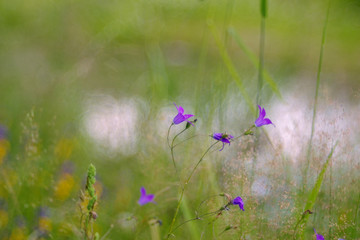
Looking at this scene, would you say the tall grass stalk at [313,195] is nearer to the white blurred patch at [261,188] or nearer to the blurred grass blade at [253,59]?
the white blurred patch at [261,188]

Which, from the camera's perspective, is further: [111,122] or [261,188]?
[111,122]

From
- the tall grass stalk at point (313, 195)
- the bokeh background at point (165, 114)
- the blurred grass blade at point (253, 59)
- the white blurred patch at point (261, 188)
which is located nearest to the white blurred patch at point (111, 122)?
the bokeh background at point (165, 114)

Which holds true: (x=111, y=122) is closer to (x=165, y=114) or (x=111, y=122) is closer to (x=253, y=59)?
(x=165, y=114)

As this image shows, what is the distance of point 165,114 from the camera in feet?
7.90

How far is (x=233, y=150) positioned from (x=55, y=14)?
322 cm

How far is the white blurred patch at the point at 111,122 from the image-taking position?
2.27 m

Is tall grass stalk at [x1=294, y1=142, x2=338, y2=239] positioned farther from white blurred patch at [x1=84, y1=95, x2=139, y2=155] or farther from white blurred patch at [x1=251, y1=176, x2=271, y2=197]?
white blurred patch at [x1=84, y1=95, x2=139, y2=155]

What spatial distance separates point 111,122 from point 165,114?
10.3 inches

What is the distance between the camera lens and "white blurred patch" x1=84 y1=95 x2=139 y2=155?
2271 millimetres

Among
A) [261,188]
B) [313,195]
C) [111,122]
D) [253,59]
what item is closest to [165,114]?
[111,122]

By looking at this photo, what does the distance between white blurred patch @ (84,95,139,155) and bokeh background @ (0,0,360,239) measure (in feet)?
0.04

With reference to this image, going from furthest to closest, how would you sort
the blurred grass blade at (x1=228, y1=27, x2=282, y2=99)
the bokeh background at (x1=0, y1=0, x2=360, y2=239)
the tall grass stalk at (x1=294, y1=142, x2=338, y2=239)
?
the blurred grass blade at (x1=228, y1=27, x2=282, y2=99) → the bokeh background at (x1=0, y1=0, x2=360, y2=239) → the tall grass stalk at (x1=294, y1=142, x2=338, y2=239)

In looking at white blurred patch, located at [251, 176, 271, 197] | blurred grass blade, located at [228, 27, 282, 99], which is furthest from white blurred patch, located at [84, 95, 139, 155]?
white blurred patch, located at [251, 176, 271, 197]

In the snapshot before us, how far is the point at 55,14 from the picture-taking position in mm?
4379
